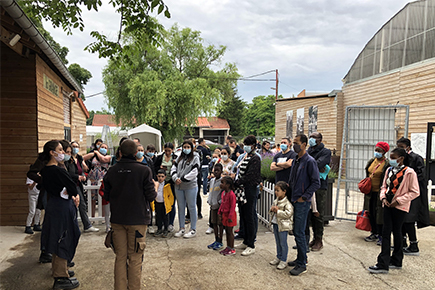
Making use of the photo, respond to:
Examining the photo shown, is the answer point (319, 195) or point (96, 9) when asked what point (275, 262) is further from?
point (96, 9)

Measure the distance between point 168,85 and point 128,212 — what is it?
20.8 meters

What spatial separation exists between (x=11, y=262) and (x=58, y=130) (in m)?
4.69

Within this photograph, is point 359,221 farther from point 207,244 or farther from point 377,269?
point 207,244

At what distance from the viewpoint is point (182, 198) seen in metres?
5.98

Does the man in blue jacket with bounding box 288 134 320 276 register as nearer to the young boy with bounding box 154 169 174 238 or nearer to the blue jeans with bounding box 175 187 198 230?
the blue jeans with bounding box 175 187 198 230

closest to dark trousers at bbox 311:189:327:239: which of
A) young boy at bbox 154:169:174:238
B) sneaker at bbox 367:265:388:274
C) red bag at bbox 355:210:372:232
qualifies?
red bag at bbox 355:210:372:232

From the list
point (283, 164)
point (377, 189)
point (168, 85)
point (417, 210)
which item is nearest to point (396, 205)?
point (417, 210)

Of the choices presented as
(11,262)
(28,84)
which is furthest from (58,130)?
(11,262)

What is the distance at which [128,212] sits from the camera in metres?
3.43

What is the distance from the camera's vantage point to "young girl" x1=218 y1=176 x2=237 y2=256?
495cm

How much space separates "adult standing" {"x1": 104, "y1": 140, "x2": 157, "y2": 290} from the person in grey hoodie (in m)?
2.24

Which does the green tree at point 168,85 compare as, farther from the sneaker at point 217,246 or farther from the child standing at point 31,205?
the sneaker at point 217,246

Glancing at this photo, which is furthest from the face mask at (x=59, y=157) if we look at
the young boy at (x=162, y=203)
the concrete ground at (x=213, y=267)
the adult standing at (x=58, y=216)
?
the young boy at (x=162, y=203)

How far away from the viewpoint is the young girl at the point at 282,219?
4.33m
